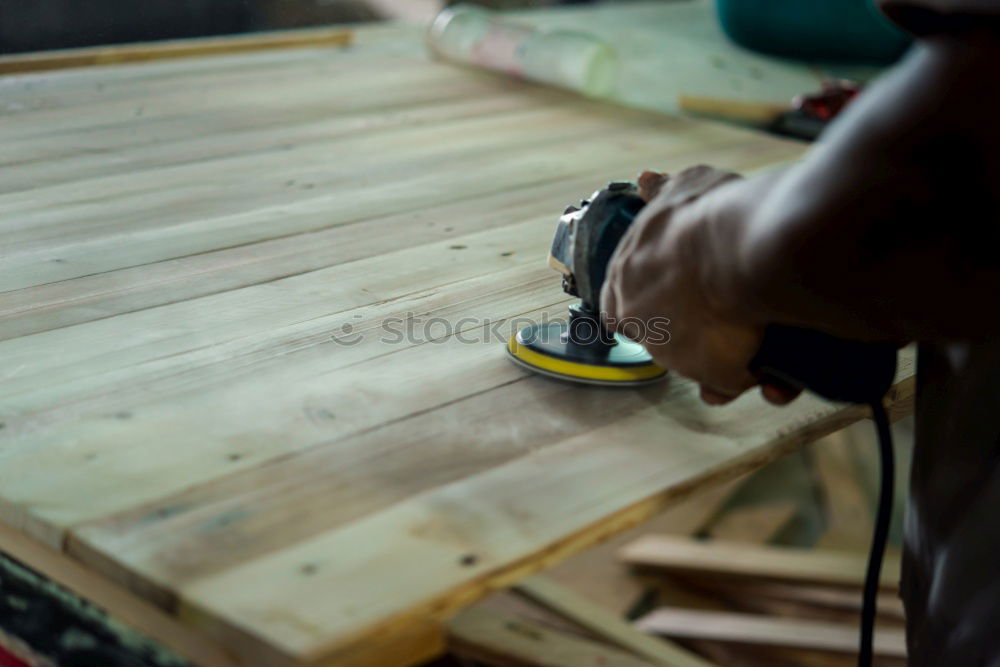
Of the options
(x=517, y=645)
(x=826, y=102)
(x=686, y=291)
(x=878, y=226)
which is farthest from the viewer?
(x=826, y=102)

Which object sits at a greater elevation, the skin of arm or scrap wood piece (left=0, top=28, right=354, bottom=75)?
the skin of arm

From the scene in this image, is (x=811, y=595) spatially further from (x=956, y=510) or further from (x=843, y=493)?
(x=956, y=510)

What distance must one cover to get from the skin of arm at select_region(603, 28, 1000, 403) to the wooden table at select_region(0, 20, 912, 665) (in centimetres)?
14

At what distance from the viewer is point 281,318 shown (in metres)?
0.93

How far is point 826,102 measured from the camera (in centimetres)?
174

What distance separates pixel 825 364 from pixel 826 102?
1.14m

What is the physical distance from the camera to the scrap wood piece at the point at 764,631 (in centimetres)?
184

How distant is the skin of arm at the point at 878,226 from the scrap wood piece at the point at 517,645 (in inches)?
20.7

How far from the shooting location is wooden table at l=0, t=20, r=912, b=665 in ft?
1.98

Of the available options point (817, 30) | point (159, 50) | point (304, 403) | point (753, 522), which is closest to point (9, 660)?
point (304, 403)

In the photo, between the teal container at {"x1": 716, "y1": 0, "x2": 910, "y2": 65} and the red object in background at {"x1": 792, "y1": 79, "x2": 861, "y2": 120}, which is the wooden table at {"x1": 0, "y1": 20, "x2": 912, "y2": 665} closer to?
the red object in background at {"x1": 792, "y1": 79, "x2": 861, "y2": 120}

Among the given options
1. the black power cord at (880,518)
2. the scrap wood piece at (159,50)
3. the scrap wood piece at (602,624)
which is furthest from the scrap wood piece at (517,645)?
the scrap wood piece at (159,50)

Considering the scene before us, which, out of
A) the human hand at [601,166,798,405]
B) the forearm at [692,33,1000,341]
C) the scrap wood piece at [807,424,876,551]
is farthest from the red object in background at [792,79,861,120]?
the forearm at [692,33,1000,341]

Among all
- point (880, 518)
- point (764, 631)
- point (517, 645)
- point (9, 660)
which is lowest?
point (764, 631)
